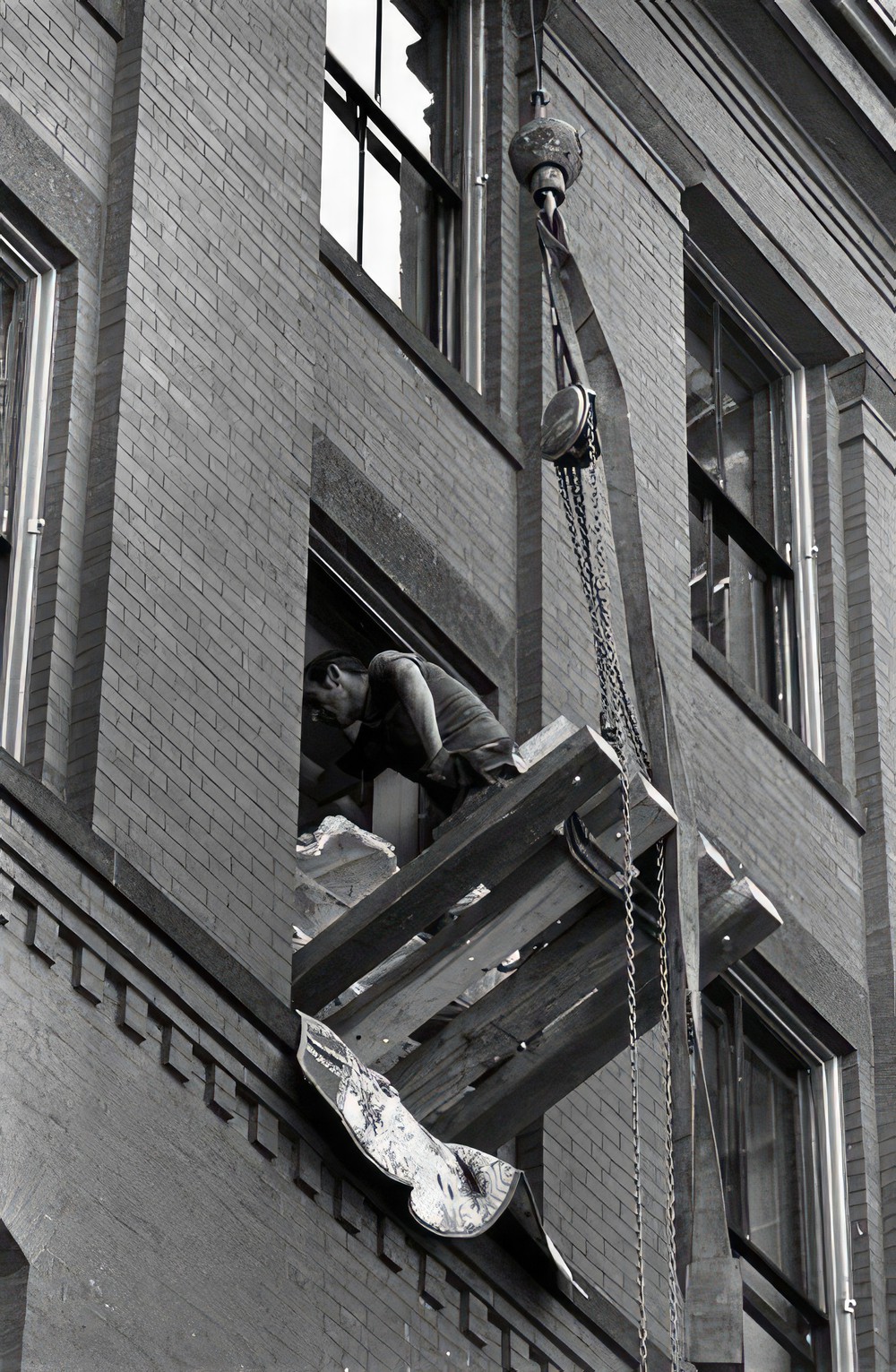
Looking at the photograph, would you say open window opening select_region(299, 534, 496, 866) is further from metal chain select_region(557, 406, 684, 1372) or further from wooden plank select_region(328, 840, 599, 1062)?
wooden plank select_region(328, 840, 599, 1062)

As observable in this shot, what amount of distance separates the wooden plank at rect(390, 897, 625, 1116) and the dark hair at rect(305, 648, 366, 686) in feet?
5.95

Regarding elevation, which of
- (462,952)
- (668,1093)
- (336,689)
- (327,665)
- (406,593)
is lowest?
(668,1093)

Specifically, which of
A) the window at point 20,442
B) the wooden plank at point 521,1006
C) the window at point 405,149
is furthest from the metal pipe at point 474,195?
the wooden plank at point 521,1006

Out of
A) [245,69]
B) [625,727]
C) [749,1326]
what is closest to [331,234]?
[245,69]

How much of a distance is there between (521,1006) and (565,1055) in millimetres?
383

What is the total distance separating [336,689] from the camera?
495 inches

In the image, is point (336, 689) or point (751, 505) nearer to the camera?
point (336, 689)

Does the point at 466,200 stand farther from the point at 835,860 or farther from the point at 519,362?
the point at 835,860

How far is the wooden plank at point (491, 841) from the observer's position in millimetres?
10859

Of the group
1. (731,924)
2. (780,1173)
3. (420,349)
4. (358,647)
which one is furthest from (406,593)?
(780,1173)

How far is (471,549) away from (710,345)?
4.90 meters

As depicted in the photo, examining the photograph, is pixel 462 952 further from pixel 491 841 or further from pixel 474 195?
pixel 474 195

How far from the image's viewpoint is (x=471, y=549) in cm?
1413

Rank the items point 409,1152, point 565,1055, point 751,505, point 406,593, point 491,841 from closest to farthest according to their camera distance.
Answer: point 409,1152, point 491,841, point 565,1055, point 406,593, point 751,505
